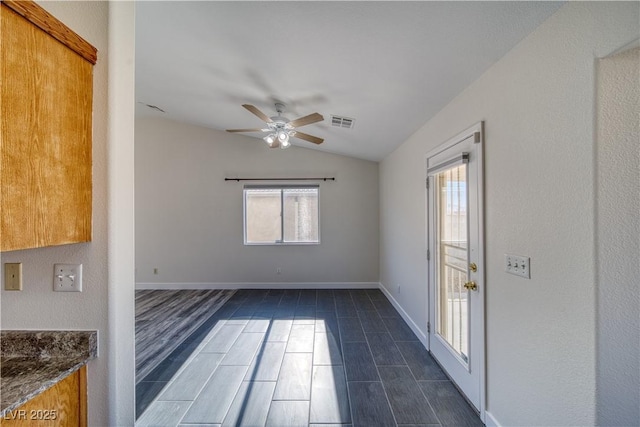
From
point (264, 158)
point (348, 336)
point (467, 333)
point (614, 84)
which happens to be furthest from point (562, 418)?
point (264, 158)

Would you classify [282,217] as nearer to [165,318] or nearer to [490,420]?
[165,318]

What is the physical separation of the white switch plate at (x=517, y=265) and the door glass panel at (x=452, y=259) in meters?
0.41

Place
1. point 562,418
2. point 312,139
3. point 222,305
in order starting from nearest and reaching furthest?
point 562,418, point 312,139, point 222,305

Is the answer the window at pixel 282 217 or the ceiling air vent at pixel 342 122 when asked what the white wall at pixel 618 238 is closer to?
the ceiling air vent at pixel 342 122

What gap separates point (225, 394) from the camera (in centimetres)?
202

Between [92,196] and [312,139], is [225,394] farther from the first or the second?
[312,139]

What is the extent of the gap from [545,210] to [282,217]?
4144 millimetres

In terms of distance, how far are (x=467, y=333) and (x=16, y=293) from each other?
2579 mm

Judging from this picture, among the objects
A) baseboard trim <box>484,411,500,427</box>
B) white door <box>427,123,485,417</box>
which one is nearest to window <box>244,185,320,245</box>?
white door <box>427,123,485,417</box>

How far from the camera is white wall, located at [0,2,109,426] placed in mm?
1030

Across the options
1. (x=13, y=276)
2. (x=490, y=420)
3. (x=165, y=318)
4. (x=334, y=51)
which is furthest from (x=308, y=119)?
(x=165, y=318)

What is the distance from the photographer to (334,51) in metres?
1.78

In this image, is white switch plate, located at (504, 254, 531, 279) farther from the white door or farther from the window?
the window

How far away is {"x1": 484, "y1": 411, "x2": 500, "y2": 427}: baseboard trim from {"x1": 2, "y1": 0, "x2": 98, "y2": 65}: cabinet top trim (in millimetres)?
2857
